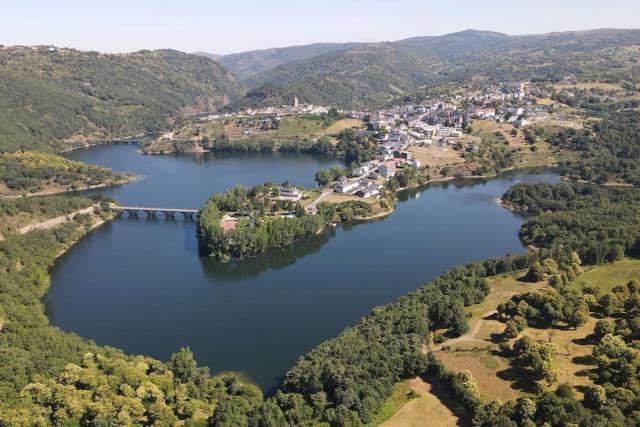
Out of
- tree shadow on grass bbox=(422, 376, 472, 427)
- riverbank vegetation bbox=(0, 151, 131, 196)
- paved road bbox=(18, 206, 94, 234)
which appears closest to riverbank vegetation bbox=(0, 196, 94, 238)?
paved road bbox=(18, 206, 94, 234)

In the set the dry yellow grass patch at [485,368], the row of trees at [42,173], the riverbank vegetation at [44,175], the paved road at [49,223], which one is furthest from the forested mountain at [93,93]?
the dry yellow grass patch at [485,368]

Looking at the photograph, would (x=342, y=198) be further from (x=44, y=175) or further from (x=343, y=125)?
(x=343, y=125)

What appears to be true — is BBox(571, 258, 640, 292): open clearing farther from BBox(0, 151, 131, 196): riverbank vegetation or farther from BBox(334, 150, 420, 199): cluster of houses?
BBox(0, 151, 131, 196): riverbank vegetation

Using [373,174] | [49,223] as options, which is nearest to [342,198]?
[373,174]

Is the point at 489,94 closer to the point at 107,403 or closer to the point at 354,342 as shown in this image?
the point at 354,342

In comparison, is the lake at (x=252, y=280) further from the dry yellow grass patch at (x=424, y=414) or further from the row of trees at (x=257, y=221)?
the dry yellow grass patch at (x=424, y=414)

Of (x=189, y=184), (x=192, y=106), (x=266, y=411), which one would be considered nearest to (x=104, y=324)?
(x=266, y=411)
